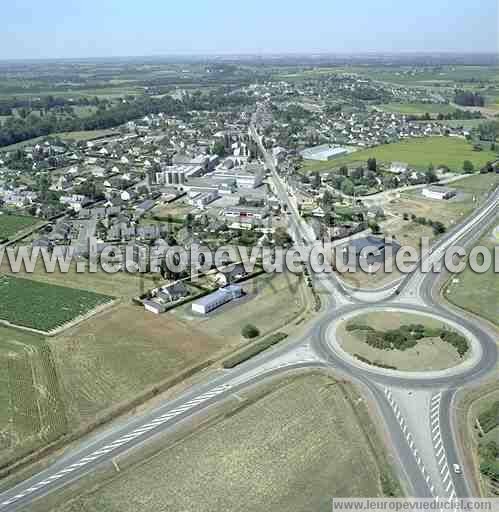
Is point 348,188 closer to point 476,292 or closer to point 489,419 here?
point 476,292

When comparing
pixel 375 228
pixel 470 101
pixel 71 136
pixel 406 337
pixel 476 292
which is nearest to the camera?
pixel 406 337

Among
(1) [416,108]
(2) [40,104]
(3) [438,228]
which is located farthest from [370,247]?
(2) [40,104]

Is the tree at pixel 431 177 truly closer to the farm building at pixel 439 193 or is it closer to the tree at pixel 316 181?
the farm building at pixel 439 193

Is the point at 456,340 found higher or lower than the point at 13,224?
lower

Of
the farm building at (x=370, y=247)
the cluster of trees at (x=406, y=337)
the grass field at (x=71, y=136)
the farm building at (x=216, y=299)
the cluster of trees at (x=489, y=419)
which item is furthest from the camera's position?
the grass field at (x=71, y=136)

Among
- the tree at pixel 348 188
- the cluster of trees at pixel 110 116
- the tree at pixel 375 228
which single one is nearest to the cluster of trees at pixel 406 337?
the tree at pixel 375 228

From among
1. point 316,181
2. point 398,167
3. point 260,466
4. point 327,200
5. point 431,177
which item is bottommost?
point 260,466

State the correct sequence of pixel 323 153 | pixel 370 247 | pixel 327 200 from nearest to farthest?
pixel 370 247 → pixel 327 200 → pixel 323 153
